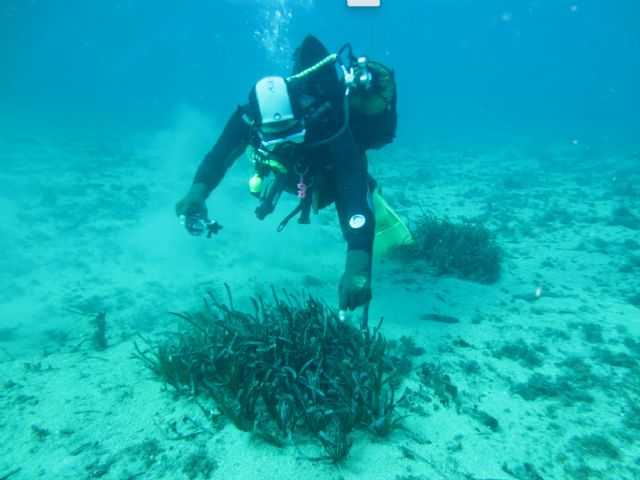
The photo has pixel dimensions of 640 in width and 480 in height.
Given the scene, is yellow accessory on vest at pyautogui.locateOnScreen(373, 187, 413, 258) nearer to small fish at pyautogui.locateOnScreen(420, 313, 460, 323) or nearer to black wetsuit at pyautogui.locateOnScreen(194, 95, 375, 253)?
small fish at pyautogui.locateOnScreen(420, 313, 460, 323)

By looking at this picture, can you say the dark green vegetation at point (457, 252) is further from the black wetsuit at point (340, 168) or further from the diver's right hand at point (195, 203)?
the diver's right hand at point (195, 203)

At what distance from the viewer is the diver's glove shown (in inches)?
143

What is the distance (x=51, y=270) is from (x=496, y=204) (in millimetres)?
12562

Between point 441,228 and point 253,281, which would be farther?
point 441,228

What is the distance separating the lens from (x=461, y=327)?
5.11 meters

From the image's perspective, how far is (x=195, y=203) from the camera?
486 centimetres

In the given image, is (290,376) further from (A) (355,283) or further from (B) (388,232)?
(B) (388,232)

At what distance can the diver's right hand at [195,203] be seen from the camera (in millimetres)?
4770

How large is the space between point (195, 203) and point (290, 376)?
8.93 feet

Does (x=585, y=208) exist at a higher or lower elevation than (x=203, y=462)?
higher

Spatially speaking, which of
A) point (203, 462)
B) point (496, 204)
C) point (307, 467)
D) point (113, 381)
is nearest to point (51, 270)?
point (113, 381)

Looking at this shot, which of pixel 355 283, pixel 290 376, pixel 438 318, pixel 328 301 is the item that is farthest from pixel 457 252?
pixel 290 376

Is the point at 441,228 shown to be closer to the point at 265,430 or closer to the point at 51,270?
the point at 265,430

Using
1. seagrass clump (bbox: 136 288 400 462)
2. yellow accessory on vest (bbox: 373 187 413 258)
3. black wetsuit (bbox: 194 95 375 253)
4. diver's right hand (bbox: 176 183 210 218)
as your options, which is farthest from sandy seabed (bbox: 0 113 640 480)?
diver's right hand (bbox: 176 183 210 218)
